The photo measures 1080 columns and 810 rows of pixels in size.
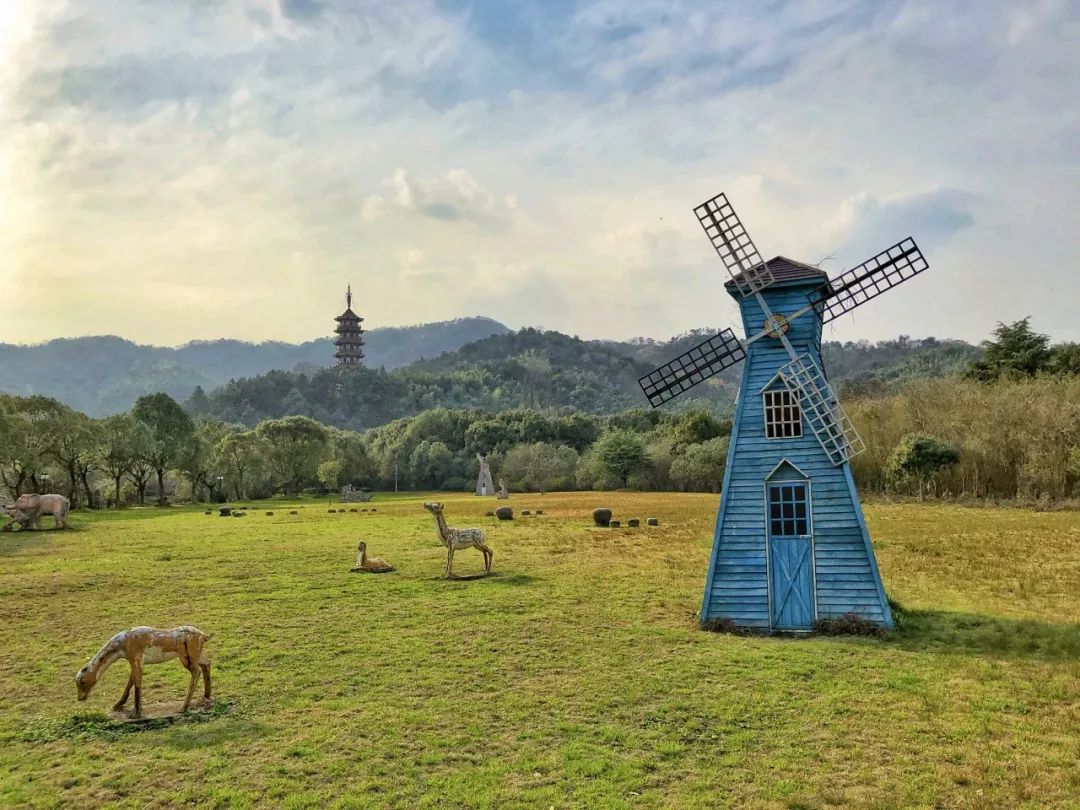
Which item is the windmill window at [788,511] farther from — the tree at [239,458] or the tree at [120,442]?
the tree at [239,458]

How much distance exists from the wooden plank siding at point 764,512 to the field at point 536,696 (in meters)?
0.93

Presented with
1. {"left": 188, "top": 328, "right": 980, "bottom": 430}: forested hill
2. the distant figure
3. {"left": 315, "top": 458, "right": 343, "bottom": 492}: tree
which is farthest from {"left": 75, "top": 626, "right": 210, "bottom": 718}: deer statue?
{"left": 188, "top": 328, "right": 980, "bottom": 430}: forested hill

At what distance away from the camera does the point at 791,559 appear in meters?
15.0

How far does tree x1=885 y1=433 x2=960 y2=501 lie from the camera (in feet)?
155

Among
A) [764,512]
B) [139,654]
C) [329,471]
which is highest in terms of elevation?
[329,471]

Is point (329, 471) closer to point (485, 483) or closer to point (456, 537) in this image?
point (485, 483)

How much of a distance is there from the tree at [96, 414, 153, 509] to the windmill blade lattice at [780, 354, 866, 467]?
52.2 meters

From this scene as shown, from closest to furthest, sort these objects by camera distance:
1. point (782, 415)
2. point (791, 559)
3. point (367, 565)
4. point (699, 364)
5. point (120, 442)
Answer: point (791, 559), point (782, 415), point (699, 364), point (367, 565), point (120, 442)

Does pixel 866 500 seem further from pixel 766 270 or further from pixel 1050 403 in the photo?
pixel 766 270

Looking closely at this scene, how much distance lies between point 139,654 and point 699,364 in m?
12.8

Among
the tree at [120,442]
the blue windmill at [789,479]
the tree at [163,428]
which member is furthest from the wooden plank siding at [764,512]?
the tree at [163,428]

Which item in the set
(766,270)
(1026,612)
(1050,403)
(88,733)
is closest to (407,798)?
(88,733)

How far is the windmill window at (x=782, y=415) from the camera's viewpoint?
604 inches

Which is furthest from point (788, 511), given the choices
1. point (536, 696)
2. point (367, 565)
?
point (367, 565)
